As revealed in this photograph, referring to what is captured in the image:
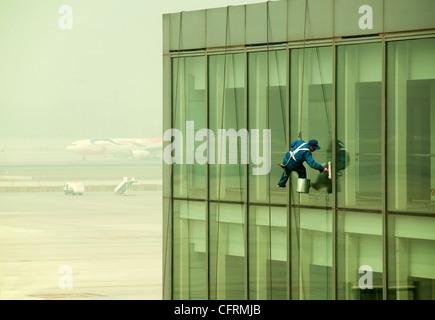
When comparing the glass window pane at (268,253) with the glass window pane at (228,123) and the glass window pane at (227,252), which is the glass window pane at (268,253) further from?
the glass window pane at (228,123)

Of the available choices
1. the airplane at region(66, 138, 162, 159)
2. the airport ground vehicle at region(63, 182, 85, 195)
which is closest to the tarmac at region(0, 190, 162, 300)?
the airport ground vehicle at region(63, 182, 85, 195)

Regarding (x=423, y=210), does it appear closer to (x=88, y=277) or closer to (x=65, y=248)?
(x=88, y=277)

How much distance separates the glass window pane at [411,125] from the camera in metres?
16.1

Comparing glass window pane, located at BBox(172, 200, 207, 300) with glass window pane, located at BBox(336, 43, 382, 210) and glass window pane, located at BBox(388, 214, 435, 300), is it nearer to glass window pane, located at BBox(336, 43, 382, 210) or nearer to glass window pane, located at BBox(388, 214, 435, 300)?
glass window pane, located at BBox(336, 43, 382, 210)

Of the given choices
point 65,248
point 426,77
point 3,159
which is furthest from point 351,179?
point 3,159

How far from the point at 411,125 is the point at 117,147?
16590cm

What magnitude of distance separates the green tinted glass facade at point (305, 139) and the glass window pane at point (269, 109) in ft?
0.12

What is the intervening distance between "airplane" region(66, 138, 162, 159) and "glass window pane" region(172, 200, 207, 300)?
490 feet

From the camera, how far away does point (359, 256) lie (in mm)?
17531

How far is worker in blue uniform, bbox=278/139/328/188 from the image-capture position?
1708 centimetres

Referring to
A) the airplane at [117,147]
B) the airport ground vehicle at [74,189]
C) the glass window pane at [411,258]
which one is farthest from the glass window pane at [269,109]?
the airplane at [117,147]

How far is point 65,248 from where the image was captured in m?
94.4

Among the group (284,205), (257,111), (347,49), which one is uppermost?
(347,49)

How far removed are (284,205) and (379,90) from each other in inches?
150
